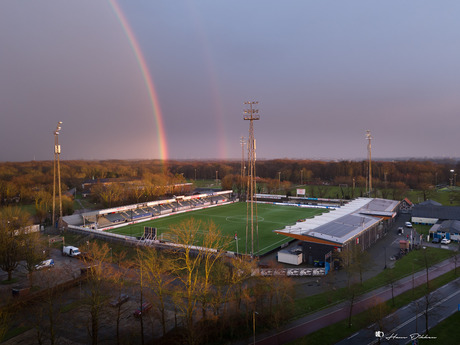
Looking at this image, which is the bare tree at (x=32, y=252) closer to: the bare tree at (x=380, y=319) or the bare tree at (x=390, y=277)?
the bare tree at (x=380, y=319)

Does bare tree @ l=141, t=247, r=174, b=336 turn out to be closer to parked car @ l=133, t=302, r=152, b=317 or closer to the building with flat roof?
parked car @ l=133, t=302, r=152, b=317

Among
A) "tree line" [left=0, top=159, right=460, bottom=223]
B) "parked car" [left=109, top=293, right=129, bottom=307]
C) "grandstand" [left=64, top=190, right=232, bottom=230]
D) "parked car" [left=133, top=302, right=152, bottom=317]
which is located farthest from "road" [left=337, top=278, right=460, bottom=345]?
"tree line" [left=0, top=159, right=460, bottom=223]

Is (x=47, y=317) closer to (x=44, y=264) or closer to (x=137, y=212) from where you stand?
(x=44, y=264)

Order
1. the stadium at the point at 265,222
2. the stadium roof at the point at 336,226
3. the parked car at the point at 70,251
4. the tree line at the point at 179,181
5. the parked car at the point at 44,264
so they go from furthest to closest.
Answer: the tree line at the point at 179,181
the parked car at the point at 70,251
the stadium at the point at 265,222
the stadium roof at the point at 336,226
the parked car at the point at 44,264

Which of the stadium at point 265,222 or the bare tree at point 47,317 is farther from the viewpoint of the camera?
the stadium at point 265,222

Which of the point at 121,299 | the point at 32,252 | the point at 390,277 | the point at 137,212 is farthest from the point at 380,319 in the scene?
the point at 137,212

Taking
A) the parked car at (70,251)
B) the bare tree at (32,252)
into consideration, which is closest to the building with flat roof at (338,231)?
the parked car at (70,251)
